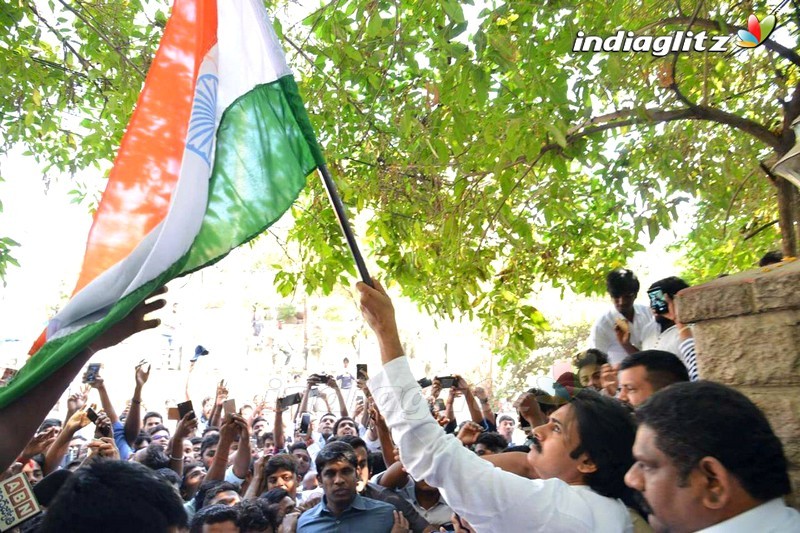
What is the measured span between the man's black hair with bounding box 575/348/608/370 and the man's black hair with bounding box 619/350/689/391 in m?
2.06

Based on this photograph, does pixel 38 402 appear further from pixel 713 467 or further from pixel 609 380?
pixel 609 380

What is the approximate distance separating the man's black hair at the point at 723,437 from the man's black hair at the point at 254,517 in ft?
9.67

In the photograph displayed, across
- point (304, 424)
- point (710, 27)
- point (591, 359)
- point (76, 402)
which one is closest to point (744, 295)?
point (591, 359)

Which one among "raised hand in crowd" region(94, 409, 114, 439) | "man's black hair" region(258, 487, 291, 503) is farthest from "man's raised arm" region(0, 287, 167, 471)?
"raised hand in crowd" region(94, 409, 114, 439)

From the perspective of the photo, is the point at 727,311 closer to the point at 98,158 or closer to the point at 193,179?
the point at 193,179

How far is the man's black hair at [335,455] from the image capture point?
5109 mm

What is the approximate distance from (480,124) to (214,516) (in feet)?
11.2

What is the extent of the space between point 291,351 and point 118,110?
29.7 m

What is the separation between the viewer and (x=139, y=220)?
8.48 ft

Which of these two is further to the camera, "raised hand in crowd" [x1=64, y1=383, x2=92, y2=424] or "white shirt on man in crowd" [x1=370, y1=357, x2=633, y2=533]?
"raised hand in crowd" [x1=64, y1=383, x2=92, y2=424]

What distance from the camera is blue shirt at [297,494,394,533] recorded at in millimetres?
4914

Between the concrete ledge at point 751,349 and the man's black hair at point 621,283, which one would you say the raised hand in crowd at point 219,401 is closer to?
the man's black hair at point 621,283

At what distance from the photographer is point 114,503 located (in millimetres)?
1761

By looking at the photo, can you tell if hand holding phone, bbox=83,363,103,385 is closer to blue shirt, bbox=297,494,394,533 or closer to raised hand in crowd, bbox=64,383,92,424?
raised hand in crowd, bbox=64,383,92,424
